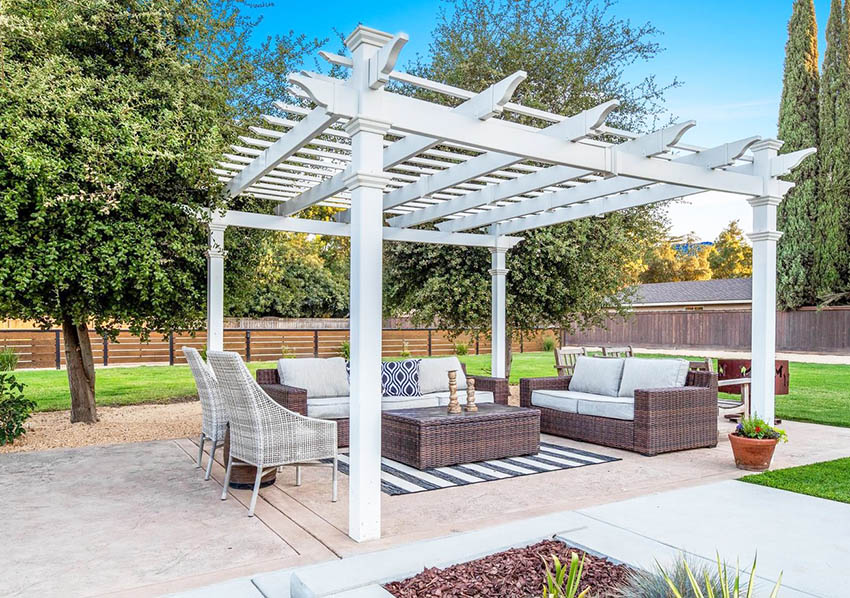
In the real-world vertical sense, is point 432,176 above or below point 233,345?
above

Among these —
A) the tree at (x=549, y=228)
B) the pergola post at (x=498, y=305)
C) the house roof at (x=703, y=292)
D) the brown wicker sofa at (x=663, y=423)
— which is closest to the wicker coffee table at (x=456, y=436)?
the brown wicker sofa at (x=663, y=423)

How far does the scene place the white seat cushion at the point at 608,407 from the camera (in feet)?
19.7

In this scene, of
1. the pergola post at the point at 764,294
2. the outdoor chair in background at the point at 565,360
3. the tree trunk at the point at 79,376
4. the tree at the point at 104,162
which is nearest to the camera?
the tree at the point at 104,162

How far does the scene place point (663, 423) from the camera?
19.1 feet

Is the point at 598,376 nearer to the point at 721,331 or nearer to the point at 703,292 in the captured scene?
the point at 721,331

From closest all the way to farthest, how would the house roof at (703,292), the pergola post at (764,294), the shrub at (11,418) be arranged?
the pergola post at (764,294) → the shrub at (11,418) → the house roof at (703,292)

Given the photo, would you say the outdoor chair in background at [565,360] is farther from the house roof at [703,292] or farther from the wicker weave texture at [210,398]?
the house roof at [703,292]

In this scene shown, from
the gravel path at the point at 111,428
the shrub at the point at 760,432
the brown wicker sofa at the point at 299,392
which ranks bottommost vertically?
the gravel path at the point at 111,428

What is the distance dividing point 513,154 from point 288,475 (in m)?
3.14

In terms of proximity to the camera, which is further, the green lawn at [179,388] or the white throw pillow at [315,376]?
the green lawn at [179,388]

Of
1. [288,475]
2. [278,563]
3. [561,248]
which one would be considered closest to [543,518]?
[278,563]

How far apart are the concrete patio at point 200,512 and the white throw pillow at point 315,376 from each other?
122 centimetres

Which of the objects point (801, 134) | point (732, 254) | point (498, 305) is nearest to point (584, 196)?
point (498, 305)

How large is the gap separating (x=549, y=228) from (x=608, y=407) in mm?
3814
